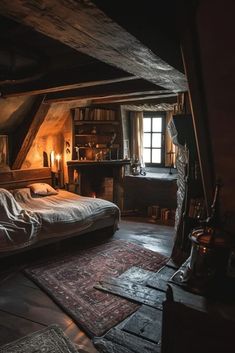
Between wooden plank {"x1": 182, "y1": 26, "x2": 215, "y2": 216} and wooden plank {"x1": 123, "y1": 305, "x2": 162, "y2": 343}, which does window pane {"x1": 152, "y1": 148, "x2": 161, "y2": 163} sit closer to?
wooden plank {"x1": 123, "y1": 305, "x2": 162, "y2": 343}

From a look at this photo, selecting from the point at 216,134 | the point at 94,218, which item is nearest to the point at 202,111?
the point at 216,134

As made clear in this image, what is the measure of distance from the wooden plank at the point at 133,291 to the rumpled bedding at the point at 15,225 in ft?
3.48

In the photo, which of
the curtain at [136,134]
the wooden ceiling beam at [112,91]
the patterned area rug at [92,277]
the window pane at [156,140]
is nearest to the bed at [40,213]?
the patterned area rug at [92,277]

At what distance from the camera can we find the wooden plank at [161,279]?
10.5 feet

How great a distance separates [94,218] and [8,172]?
174 centimetres

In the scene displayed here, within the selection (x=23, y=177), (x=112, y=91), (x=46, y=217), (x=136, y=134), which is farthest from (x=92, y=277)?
(x=136, y=134)

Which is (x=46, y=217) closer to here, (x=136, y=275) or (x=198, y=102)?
(x=136, y=275)

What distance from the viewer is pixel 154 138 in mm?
6383

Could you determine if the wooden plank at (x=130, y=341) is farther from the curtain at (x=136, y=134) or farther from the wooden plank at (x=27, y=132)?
the curtain at (x=136, y=134)

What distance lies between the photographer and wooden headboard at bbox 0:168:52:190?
505 centimetres

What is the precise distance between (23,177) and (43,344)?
3479 millimetres

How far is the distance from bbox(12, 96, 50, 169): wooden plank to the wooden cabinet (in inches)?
38.9

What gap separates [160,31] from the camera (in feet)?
4.99

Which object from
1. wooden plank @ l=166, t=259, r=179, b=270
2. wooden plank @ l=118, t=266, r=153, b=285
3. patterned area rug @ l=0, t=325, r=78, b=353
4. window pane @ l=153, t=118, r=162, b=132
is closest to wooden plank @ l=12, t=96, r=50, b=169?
window pane @ l=153, t=118, r=162, b=132
